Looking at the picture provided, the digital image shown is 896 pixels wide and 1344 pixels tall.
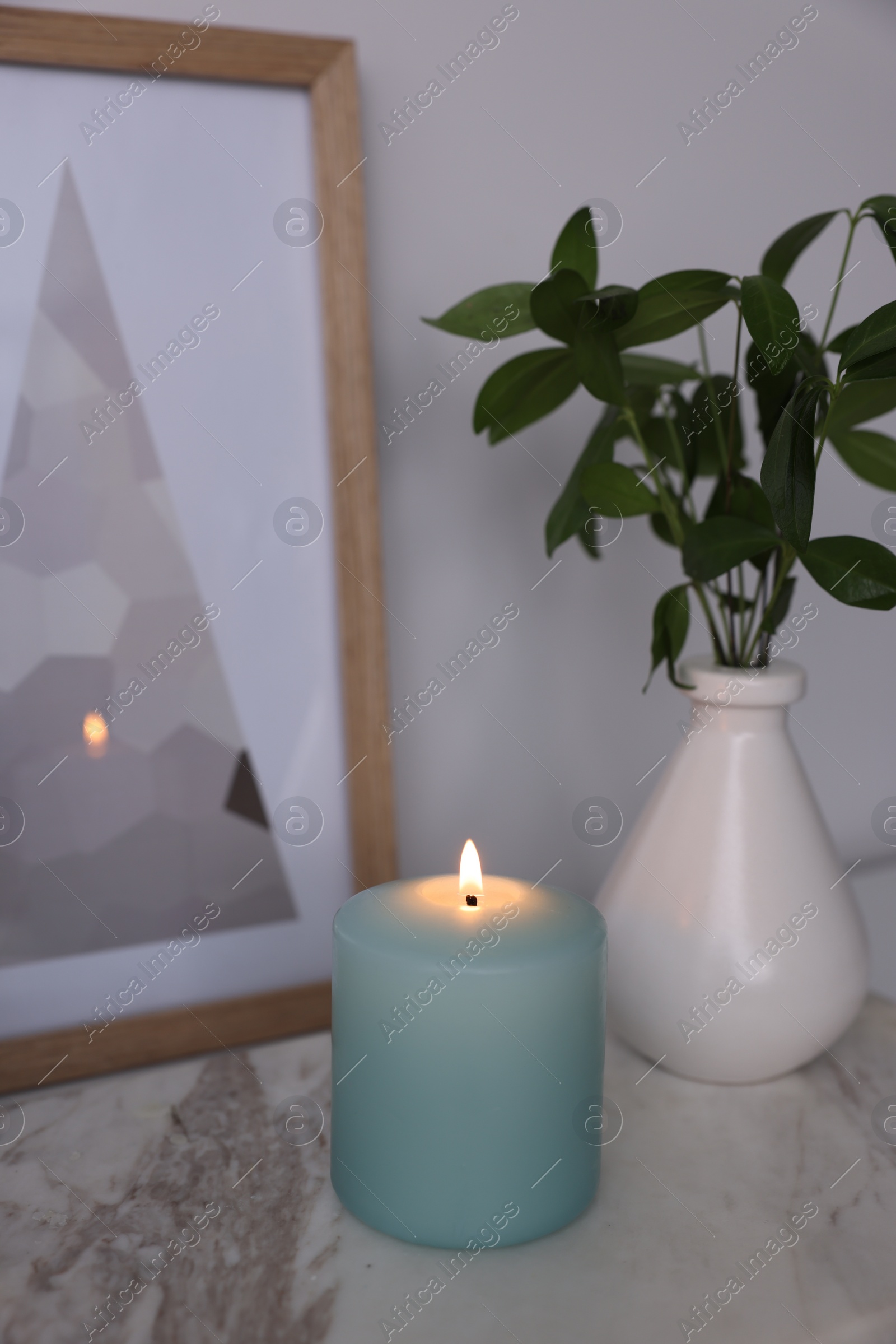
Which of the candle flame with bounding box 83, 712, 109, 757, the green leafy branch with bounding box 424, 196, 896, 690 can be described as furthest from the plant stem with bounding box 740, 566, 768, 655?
the candle flame with bounding box 83, 712, 109, 757

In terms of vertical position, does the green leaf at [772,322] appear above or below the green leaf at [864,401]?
above

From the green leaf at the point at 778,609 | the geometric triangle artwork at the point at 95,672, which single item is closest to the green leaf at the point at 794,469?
the green leaf at the point at 778,609

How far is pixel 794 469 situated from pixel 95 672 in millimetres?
386

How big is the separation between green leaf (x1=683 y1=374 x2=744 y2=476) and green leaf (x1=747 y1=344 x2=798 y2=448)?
3 cm

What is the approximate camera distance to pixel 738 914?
1.76 ft

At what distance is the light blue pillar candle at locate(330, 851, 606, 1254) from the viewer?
1.36 ft

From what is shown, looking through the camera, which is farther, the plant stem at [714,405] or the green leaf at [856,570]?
the plant stem at [714,405]

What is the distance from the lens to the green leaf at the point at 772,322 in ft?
1.49

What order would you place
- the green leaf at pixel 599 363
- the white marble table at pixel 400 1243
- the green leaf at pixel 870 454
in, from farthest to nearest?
the green leaf at pixel 870 454, the green leaf at pixel 599 363, the white marble table at pixel 400 1243

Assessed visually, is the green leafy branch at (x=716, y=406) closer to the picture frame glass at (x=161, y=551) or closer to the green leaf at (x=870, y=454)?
the green leaf at (x=870, y=454)

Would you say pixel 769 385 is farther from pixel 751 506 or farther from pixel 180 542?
pixel 180 542

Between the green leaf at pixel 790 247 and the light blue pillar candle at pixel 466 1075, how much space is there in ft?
1.26

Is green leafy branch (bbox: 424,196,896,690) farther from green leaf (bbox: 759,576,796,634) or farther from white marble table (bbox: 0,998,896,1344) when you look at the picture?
white marble table (bbox: 0,998,896,1344)

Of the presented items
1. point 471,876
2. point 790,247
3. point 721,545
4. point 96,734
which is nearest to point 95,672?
point 96,734
